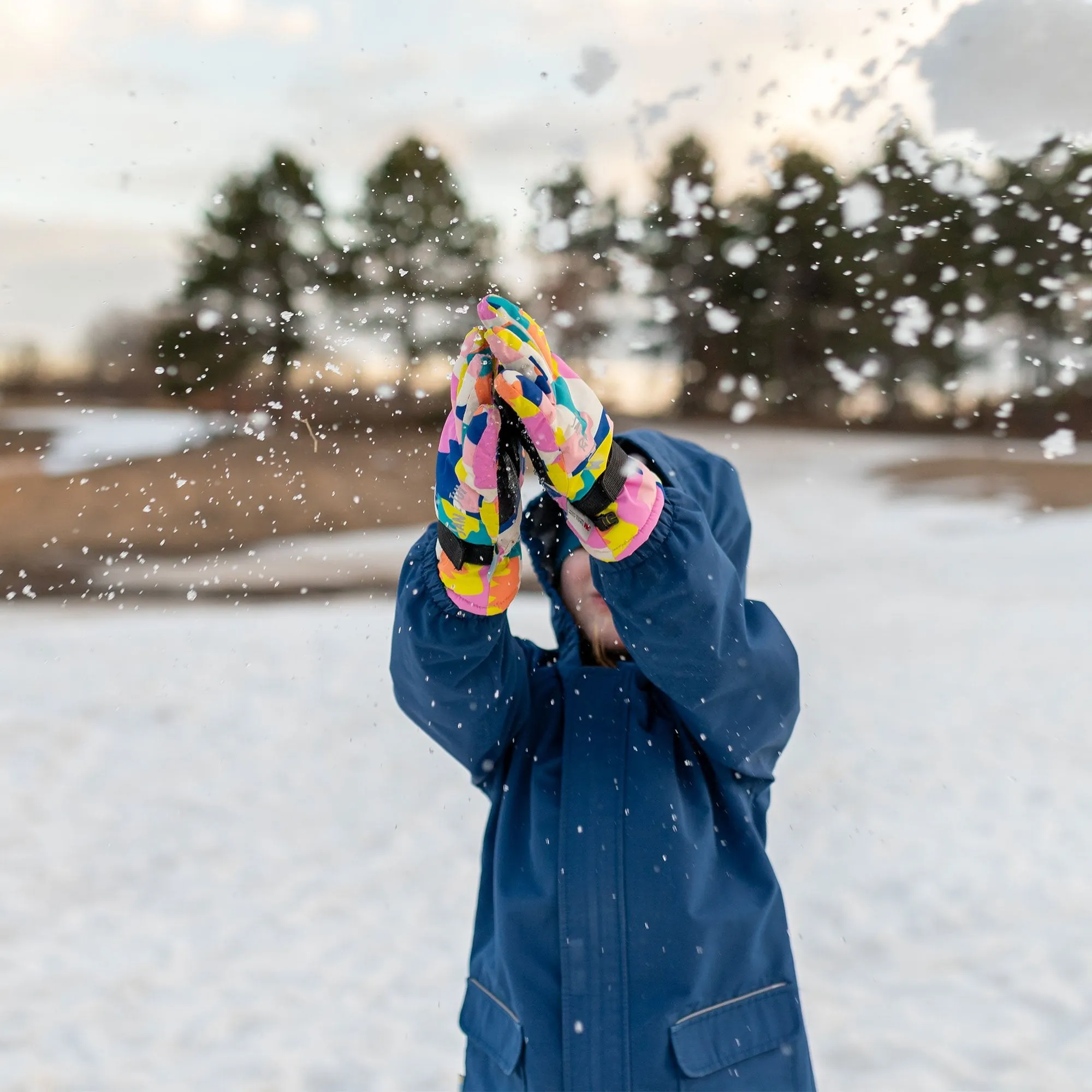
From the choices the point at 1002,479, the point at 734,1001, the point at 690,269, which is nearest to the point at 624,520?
the point at 734,1001

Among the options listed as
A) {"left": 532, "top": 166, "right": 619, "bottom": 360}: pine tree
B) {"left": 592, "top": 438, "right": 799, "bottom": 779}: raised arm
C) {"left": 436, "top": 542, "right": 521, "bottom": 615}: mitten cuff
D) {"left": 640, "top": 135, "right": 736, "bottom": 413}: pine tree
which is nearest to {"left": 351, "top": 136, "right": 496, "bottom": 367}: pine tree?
{"left": 532, "top": 166, "right": 619, "bottom": 360}: pine tree

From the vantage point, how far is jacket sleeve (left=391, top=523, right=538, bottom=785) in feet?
3.63

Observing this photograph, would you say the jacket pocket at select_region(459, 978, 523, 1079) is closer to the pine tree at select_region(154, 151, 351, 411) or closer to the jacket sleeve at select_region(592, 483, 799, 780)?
the jacket sleeve at select_region(592, 483, 799, 780)

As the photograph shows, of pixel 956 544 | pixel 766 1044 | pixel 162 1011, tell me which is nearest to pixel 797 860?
pixel 162 1011

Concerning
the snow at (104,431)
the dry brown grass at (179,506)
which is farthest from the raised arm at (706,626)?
the dry brown grass at (179,506)

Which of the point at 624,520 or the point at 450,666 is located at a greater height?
the point at 624,520

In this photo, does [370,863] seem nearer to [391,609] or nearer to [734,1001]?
[734,1001]

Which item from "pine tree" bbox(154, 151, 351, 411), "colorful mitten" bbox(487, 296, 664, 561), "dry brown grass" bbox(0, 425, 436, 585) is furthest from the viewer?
"dry brown grass" bbox(0, 425, 436, 585)

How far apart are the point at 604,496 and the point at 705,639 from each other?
7.9 inches

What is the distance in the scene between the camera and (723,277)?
36.3ft

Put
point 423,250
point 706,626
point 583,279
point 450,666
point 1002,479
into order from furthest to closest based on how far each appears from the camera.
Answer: point 1002,479, point 583,279, point 423,250, point 450,666, point 706,626

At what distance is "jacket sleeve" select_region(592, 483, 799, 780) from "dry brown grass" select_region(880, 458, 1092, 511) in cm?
1357

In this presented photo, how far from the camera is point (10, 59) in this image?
10.2 m

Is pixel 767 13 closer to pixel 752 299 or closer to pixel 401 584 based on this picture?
pixel 401 584
